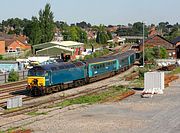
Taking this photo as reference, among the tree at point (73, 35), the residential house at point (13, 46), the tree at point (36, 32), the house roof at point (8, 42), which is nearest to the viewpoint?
the house roof at point (8, 42)

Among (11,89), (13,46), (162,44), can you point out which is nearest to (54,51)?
(13,46)

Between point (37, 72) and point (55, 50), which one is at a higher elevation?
point (55, 50)

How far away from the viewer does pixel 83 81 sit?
147 feet

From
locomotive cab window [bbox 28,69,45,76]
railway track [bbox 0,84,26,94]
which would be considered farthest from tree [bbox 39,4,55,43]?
locomotive cab window [bbox 28,69,45,76]

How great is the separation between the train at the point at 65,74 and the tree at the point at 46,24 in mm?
57353

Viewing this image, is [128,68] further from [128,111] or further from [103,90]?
[128,111]

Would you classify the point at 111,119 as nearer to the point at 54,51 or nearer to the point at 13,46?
the point at 54,51

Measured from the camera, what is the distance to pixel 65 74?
3975cm

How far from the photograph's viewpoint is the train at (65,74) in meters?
36.5

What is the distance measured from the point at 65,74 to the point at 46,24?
71743 millimetres

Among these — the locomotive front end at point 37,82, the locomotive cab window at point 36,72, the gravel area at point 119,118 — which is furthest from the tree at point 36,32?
the gravel area at point 119,118

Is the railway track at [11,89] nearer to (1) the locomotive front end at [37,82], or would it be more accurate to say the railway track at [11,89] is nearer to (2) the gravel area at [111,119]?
(1) the locomotive front end at [37,82]

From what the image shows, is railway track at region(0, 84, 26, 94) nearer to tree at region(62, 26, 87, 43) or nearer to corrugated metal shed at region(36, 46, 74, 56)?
corrugated metal shed at region(36, 46, 74, 56)

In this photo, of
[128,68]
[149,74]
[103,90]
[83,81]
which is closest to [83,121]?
[149,74]
